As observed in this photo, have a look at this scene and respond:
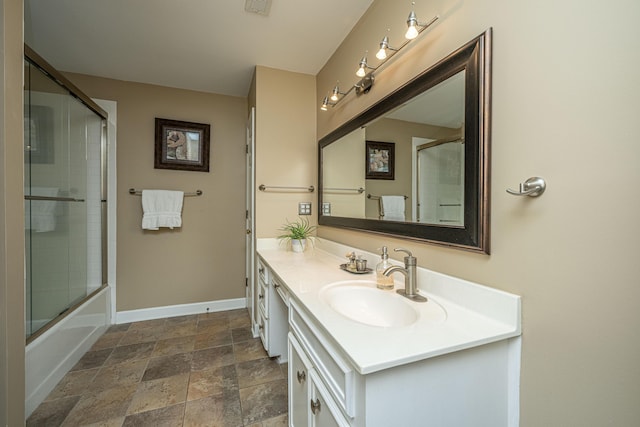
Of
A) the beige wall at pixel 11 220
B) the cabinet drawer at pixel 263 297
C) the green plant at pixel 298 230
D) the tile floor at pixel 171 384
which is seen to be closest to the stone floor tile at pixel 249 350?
the tile floor at pixel 171 384

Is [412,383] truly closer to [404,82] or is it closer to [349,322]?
[349,322]

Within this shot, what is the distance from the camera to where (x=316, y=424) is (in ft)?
2.74

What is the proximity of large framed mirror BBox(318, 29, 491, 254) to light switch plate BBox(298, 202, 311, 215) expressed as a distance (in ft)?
2.04

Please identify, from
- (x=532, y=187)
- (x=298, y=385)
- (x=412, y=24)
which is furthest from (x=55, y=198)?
(x=532, y=187)

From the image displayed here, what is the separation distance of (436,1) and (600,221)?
1.00 meters

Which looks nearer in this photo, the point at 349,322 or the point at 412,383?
the point at 412,383

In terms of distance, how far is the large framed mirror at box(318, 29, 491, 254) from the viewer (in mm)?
868

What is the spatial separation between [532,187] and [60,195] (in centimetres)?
284

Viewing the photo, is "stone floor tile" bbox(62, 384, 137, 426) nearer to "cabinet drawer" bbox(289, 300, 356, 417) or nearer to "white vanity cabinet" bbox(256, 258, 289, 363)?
"white vanity cabinet" bbox(256, 258, 289, 363)

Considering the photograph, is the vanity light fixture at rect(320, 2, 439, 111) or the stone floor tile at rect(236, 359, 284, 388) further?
the stone floor tile at rect(236, 359, 284, 388)

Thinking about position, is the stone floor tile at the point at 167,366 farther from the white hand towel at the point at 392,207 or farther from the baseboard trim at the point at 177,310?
the white hand towel at the point at 392,207

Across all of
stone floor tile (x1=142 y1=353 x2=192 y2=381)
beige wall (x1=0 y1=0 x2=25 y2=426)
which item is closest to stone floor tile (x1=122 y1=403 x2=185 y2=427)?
stone floor tile (x1=142 y1=353 x2=192 y2=381)

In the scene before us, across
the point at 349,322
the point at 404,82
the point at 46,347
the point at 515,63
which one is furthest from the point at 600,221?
the point at 46,347

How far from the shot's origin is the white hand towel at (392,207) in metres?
1.28
